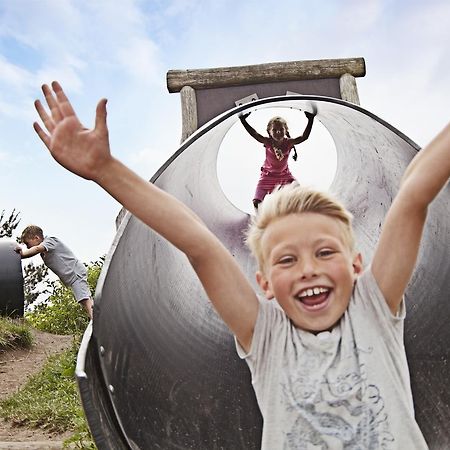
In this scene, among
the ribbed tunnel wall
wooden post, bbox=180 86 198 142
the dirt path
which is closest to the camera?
the ribbed tunnel wall

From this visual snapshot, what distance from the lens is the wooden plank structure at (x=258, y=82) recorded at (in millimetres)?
5059

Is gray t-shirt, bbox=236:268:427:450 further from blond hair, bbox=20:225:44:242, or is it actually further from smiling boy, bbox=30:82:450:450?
blond hair, bbox=20:225:44:242

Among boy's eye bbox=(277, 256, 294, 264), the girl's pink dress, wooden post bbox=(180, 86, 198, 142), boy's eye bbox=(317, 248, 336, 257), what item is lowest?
boy's eye bbox=(277, 256, 294, 264)

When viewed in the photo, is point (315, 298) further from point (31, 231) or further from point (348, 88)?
point (31, 231)

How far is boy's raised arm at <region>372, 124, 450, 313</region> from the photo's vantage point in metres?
1.35

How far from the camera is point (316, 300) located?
1.49 m

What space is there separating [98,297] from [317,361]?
86 centimetres

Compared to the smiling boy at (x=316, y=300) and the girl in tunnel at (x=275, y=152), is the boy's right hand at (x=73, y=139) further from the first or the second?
the girl in tunnel at (x=275, y=152)

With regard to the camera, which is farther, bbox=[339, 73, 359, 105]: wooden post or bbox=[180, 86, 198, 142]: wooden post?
bbox=[339, 73, 359, 105]: wooden post

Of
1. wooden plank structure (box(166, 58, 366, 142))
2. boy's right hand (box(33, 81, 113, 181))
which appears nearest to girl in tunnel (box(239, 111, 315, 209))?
wooden plank structure (box(166, 58, 366, 142))

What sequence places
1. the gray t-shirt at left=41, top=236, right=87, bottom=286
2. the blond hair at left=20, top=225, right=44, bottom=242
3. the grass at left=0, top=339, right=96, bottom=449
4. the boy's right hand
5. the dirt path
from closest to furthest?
the boy's right hand → the dirt path → the grass at left=0, top=339, right=96, bottom=449 → the gray t-shirt at left=41, top=236, right=87, bottom=286 → the blond hair at left=20, top=225, right=44, bottom=242

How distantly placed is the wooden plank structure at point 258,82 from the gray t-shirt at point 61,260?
2304 mm

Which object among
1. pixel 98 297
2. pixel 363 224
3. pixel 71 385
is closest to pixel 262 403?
pixel 98 297

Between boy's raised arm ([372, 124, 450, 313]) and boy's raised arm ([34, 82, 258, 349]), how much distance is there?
0.32m
